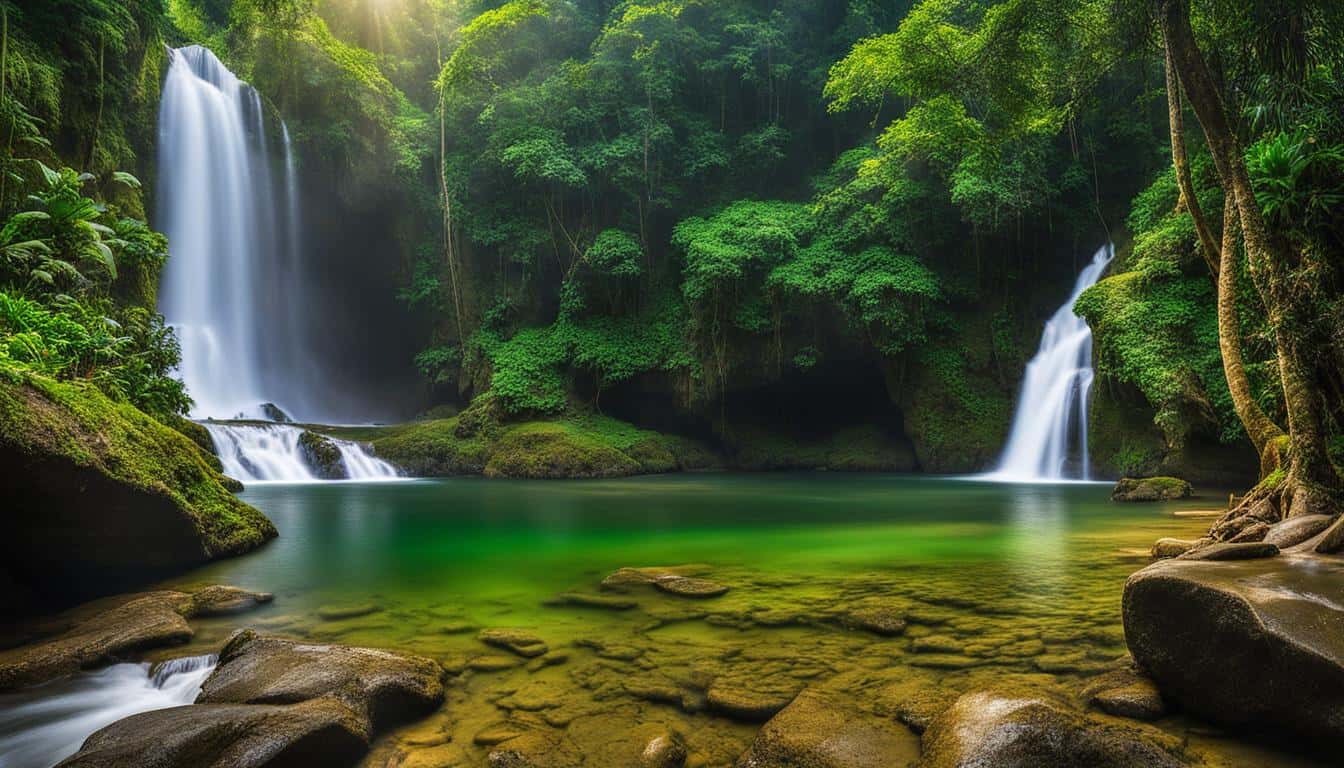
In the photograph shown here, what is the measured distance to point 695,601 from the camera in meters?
5.10

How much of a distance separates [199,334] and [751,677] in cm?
2330

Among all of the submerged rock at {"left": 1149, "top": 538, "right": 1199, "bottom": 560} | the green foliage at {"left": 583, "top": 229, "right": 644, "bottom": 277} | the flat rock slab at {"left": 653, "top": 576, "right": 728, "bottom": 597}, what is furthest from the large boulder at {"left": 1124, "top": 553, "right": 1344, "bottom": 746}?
the green foliage at {"left": 583, "top": 229, "right": 644, "bottom": 277}

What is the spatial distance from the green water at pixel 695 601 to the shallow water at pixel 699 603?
2 cm

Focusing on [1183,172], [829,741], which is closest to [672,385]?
[1183,172]

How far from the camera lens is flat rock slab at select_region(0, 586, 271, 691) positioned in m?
3.69

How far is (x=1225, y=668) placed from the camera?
9.11ft

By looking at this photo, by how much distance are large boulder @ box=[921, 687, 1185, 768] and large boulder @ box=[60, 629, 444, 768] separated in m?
2.26

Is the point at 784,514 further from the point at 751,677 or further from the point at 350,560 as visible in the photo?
the point at 751,677

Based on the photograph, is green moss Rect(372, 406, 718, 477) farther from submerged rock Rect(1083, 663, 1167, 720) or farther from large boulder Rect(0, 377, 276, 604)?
submerged rock Rect(1083, 663, 1167, 720)

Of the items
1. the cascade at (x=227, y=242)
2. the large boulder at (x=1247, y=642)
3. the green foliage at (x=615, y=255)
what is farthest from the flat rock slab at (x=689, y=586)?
the green foliage at (x=615, y=255)

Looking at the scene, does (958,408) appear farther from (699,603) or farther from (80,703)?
(80,703)

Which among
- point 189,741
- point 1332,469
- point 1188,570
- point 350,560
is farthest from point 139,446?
point 1332,469

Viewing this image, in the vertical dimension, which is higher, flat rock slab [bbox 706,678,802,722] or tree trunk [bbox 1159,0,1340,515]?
tree trunk [bbox 1159,0,1340,515]

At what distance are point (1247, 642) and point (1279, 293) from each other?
4.44m
